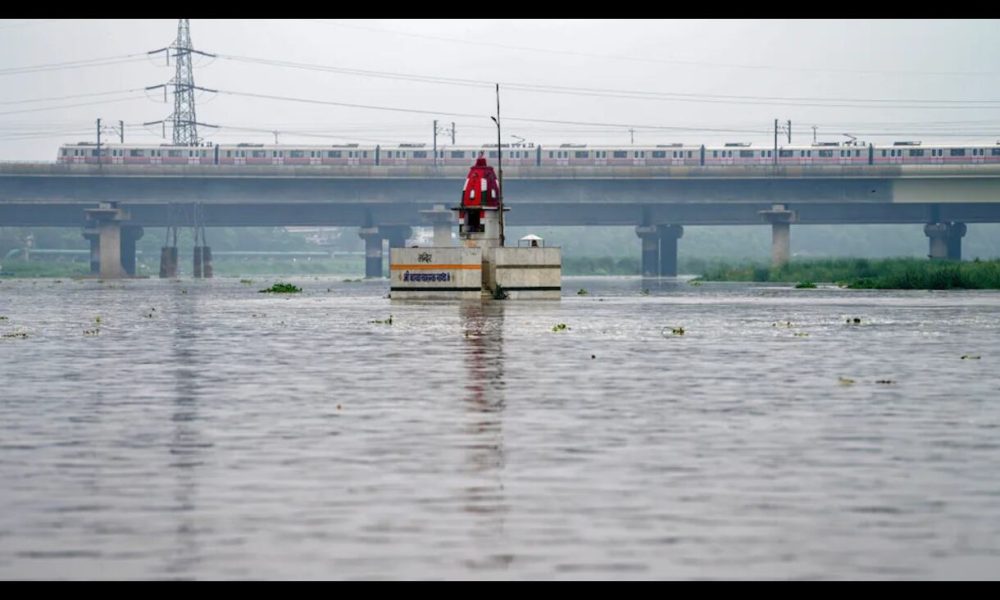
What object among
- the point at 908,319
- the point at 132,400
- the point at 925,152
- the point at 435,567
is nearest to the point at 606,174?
the point at 925,152

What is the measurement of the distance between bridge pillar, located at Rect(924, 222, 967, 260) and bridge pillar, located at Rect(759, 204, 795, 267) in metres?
13.5

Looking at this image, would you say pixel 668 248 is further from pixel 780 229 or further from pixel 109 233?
pixel 109 233

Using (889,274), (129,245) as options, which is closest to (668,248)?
(129,245)

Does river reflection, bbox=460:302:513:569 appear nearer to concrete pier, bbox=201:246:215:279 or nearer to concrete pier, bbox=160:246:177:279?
concrete pier, bbox=160:246:177:279

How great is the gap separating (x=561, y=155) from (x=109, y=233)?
4702cm

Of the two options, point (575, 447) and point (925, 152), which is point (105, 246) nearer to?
point (925, 152)

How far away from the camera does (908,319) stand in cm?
5300

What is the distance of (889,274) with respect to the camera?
12019 centimetres

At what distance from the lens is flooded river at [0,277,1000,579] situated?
469 inches

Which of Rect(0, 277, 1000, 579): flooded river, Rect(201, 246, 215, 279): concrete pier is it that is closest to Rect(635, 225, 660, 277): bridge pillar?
Rect(201, 246, 215, 279): concrete pier

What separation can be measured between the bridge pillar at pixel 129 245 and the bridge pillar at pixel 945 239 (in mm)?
82455

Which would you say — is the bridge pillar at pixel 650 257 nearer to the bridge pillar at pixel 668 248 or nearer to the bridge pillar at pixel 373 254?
the bridge pillar at pixel 668 248

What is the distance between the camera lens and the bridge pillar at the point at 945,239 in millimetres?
169750

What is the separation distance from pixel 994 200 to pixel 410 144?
5595 cm
